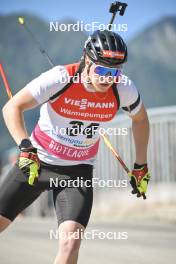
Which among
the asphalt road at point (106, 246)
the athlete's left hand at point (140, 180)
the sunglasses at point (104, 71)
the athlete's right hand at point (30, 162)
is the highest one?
the sunglasses at point (104, 71)

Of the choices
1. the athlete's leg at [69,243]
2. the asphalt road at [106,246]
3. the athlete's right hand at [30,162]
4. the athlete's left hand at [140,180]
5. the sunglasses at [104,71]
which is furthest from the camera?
the asphalt road at [106,246]

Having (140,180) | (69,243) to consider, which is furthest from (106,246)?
(69,243)

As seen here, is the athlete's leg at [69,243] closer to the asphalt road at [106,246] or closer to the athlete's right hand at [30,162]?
the athlete's right hand at [30,162]

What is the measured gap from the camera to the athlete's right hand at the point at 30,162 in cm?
548

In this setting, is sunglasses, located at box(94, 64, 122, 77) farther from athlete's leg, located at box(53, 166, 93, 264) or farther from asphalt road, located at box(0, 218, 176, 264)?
asphalt road, located at box(0, 218, 176, 264)

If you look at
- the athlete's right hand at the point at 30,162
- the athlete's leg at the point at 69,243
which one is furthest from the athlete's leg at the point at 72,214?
the athlete's right hand at the point at 30,162

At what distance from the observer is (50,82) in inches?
218

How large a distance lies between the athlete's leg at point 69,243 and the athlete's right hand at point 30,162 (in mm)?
431

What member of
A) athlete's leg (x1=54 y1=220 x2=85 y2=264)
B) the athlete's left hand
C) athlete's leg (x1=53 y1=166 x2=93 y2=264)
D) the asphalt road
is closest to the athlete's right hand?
athlete's leg (x1=53 y1=166 x2=93 y2=264)

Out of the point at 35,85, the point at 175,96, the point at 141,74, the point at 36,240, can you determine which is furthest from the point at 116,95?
the point at 141,74

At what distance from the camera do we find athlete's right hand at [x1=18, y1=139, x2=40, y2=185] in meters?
5.48

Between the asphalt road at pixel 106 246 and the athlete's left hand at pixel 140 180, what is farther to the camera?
the asphalt road at pixel 106 246

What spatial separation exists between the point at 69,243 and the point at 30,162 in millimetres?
650

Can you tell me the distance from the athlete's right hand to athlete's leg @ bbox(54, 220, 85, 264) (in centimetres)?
43
